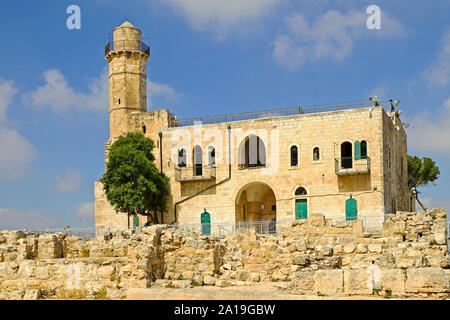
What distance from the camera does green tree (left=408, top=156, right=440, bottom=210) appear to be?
48188 millimetres

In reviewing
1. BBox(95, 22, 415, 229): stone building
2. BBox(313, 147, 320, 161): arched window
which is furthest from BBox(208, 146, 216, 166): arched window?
BBox(313, 147, 320, 161): arched window

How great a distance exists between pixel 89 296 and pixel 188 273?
2778mm

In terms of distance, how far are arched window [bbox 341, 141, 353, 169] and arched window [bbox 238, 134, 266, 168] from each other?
5140 mm

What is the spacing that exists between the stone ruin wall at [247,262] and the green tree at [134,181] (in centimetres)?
1542

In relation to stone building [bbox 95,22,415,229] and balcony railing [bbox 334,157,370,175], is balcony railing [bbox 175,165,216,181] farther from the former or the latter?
balcony railing [bbox 334,157,370,175]

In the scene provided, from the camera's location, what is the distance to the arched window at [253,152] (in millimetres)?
35688

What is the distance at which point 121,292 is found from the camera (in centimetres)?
1065

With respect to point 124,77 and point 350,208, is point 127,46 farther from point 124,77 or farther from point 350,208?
point 350,208

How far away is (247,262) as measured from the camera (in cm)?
1430

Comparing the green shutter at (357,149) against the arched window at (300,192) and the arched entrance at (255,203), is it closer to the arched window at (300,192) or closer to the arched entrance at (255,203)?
the arched window at (300,192)

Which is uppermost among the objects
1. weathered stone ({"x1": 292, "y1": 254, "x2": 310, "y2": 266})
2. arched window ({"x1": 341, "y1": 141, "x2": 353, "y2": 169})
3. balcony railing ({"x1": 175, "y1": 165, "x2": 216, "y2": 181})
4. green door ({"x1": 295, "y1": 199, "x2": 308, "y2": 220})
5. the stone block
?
arched window ({"x1": 341, "y1": 141, "x2": 353, "y2": 169})

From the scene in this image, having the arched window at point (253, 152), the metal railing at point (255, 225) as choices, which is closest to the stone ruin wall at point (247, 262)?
the metal railing at point (255, 225)
